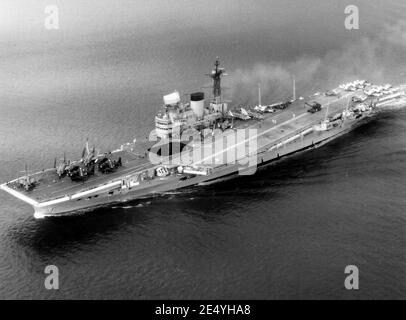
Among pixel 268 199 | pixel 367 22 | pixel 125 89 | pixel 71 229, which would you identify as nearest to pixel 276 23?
pixel 367 22

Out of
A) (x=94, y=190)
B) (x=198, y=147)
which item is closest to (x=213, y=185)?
(x=198, y=147)

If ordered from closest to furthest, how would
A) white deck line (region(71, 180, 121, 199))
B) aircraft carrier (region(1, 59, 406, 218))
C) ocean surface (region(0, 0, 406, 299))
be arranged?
ocean surface (region(0, 0, 406, 299)), white deck line (region(71, 180, 121, 199)), aircraft carrier (region(1, 59, 406, 218))

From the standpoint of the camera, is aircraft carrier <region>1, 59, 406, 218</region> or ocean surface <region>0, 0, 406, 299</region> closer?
ocean surface <region>0, 0, 406, 299</region>

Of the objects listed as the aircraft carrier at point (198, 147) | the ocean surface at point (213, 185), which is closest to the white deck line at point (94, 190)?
the aircraft carrier at point (198, 147)

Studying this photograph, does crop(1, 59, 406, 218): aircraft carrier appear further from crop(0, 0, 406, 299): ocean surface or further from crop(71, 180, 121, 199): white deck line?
crop(0, 0, 406, 299): ocean surface

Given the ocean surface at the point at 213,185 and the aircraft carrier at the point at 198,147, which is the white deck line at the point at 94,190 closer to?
the aircraft carrier at the point at 198,147

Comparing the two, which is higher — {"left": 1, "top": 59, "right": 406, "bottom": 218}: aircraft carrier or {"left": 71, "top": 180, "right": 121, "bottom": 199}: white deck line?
{"left": 1, "top": 59, "right": 406, "bottom": 218}: aircraft carrier

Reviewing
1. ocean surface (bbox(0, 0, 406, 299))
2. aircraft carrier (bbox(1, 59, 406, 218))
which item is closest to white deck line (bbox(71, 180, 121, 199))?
aircraft carrier (bbox(1, 59, 406, 218))
